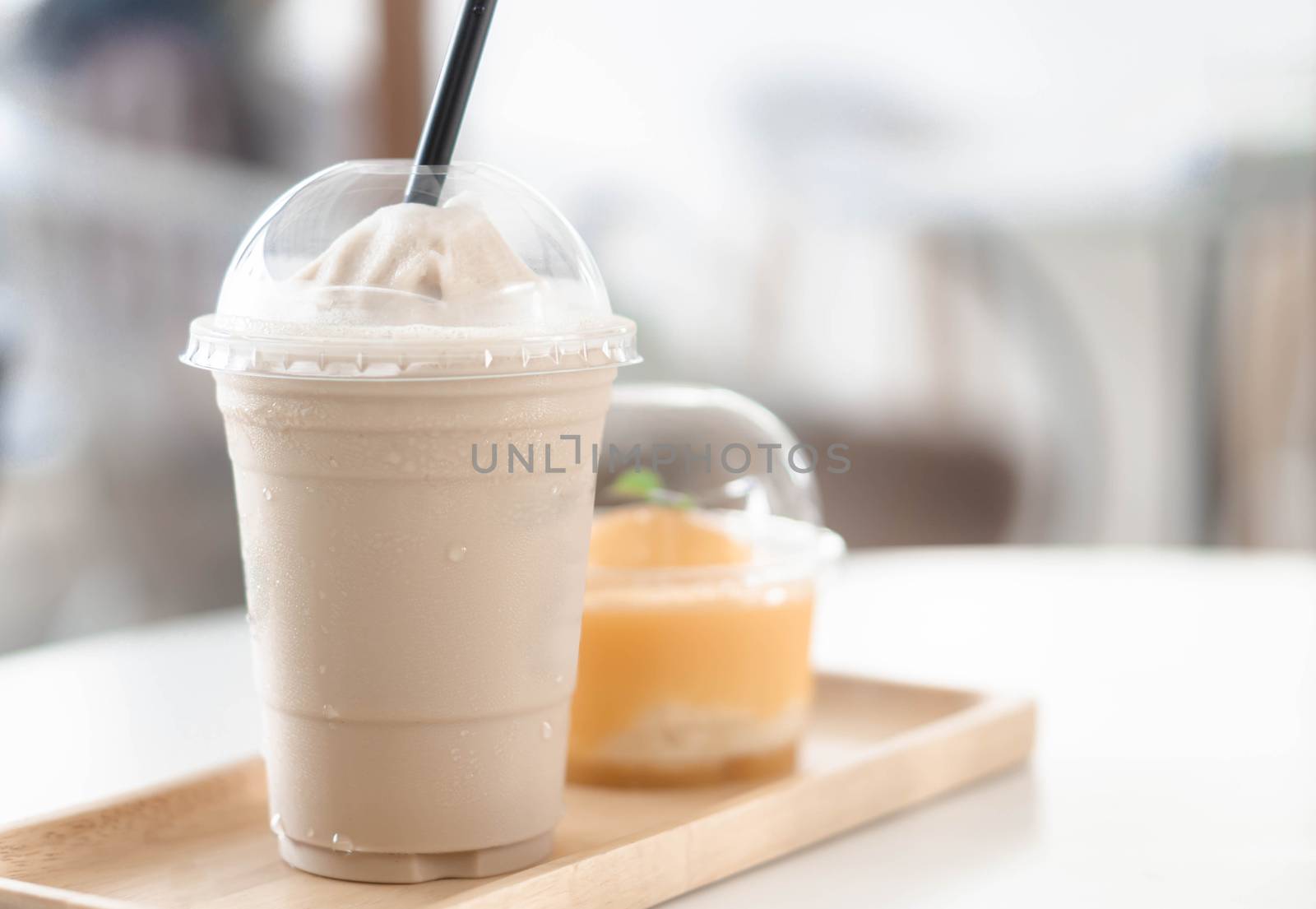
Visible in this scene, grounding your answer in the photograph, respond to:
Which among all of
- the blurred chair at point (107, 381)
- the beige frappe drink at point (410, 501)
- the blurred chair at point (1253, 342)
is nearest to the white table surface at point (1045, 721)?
the beige frappe drink at point (410, 501)

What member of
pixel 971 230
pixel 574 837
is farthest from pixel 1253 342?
pixel 574 837

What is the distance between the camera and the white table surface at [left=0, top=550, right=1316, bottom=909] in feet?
2.76

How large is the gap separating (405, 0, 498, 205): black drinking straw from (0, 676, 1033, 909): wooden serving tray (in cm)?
36

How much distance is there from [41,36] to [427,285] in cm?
221

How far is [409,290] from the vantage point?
0.72 meters

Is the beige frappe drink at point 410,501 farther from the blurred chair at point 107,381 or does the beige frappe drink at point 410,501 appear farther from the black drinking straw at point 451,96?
the blurred chair at point 107,381

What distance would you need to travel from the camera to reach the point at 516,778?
0.77 meters

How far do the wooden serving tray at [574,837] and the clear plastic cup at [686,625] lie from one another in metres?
0.02

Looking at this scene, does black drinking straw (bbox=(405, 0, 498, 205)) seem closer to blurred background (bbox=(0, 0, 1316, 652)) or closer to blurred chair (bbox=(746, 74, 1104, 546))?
blurred background (bbox=(0, 0, 1316, 652))

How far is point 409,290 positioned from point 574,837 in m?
0.34

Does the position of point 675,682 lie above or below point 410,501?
below

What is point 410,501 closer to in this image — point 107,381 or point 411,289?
point 411,289

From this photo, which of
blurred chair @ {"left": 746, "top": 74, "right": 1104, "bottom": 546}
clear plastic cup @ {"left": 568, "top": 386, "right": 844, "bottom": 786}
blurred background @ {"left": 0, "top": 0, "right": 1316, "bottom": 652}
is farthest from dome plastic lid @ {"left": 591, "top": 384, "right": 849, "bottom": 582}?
blurred chair @ {"left": 746, "top": 74, "right": 1104, "bottom": 546}

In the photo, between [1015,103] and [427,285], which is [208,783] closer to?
[427,285]
